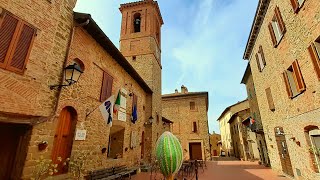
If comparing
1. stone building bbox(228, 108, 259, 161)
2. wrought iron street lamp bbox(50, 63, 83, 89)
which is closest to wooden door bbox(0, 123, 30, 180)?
wrought iron street lamp bbox(50, 63, 83, 89)

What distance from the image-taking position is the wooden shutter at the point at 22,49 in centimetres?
449

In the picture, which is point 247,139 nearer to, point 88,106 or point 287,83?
point 287,83

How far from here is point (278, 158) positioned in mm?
10531

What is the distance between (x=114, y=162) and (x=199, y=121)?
17352 mm

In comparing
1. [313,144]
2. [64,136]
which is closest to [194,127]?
[313,144]

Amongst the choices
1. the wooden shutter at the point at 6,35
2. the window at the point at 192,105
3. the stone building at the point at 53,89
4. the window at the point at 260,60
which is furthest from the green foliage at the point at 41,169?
the window at the point at 192,105

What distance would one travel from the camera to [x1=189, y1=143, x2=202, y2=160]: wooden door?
78.1 ft

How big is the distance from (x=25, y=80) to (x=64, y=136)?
2.41m

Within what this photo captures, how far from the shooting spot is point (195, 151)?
→ 24047 mm

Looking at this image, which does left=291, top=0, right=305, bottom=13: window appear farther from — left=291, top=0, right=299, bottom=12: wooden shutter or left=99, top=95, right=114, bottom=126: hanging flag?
left=99, top=95, right=114, bottom=126: hanging flag

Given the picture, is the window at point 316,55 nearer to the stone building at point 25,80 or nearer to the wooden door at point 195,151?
the stone building at point 25,80

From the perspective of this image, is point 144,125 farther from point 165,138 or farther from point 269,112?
point 165,138

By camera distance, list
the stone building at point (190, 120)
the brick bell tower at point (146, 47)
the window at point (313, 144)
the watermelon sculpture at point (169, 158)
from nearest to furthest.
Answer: the watermelon sculpture at point (169, 158) < the window at point (313, 144) < the brick bell tower at point (146, 47) < the stone building at point (190, 120)

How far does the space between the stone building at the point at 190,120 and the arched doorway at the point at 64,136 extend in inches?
775
